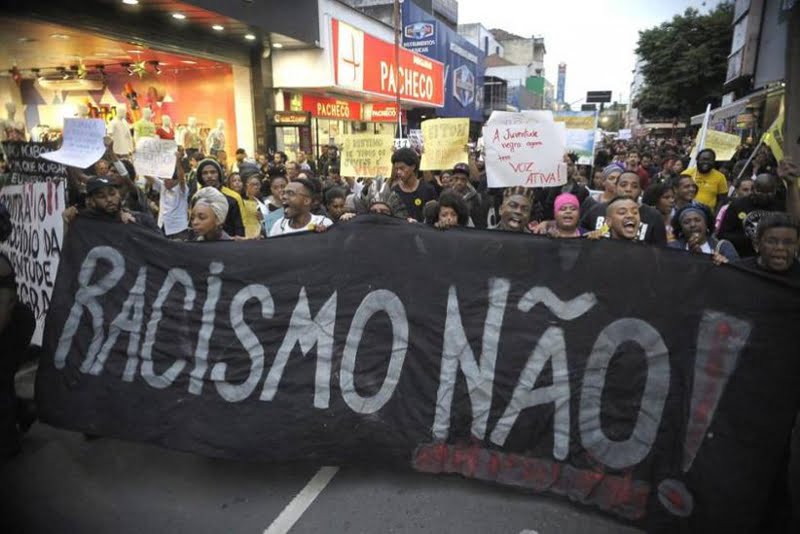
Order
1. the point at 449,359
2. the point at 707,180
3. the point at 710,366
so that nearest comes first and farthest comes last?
the point at 710,366, the point at 449,359, the point at 707,180

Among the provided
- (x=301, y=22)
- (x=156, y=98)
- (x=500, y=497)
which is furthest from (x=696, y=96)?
(x=500, y=497)

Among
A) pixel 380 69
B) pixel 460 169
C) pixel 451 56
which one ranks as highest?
pixel 451 56

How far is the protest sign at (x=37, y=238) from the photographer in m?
4.21

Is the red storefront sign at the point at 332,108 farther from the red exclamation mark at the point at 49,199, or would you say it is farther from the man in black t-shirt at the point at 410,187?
the red exclamation mark at the point at 49,199

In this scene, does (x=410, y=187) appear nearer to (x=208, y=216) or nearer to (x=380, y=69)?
(x=208, y=216)

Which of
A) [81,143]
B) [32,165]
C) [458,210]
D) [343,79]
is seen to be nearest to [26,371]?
[32,165]

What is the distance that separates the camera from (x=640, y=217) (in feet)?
13.8

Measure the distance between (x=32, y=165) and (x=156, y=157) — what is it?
1085 millimetres

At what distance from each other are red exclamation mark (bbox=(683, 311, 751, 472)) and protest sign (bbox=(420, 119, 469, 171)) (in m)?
3.56

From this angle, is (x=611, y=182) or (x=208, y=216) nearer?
(x=208, y=216)

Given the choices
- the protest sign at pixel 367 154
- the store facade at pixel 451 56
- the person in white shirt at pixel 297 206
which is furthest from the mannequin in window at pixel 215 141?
the store facade at pixel 451 56

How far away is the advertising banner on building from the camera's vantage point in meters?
25.1

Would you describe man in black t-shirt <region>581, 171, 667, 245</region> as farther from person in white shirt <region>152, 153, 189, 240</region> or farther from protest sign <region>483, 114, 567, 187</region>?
person in white shirt <region>152, 153, 189, 240</region>

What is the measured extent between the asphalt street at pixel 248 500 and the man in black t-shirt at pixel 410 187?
9.38 ft
